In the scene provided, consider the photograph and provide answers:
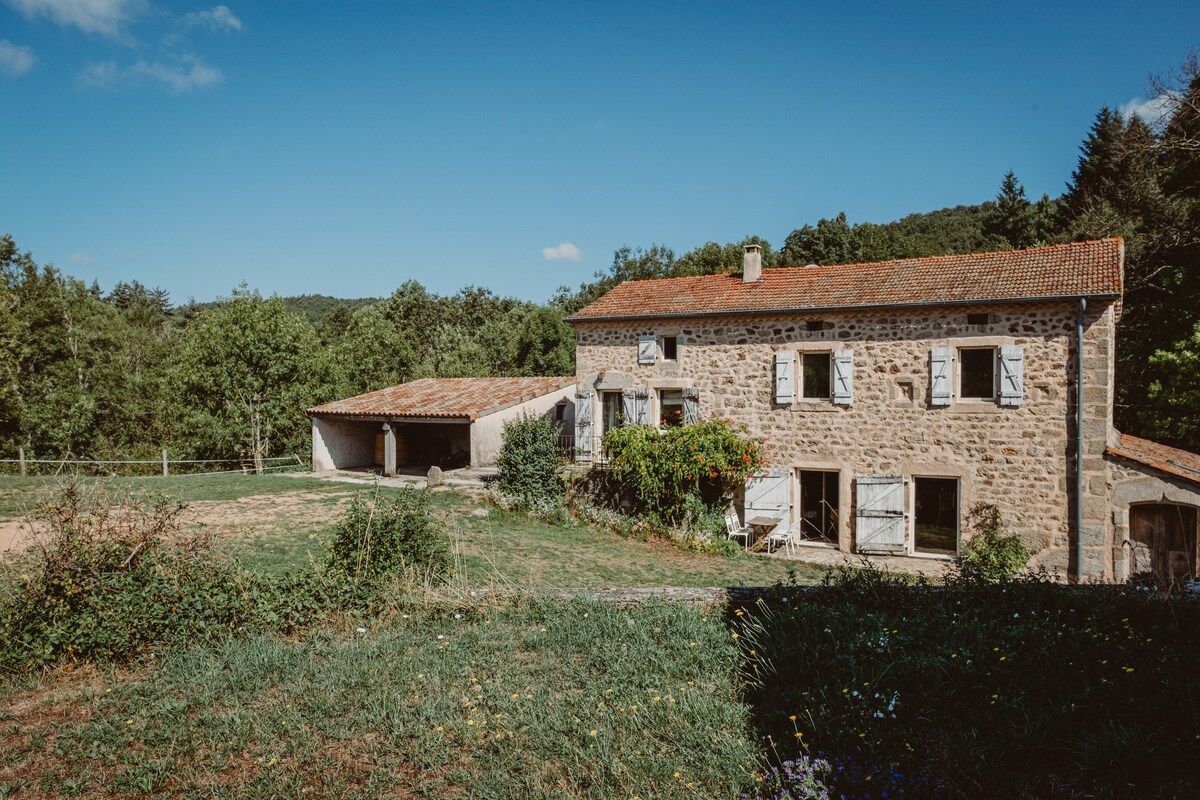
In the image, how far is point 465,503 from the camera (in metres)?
16.0

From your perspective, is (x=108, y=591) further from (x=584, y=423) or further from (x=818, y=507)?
(x=818, y=507)

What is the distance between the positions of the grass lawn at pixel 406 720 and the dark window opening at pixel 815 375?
10276 millimetres

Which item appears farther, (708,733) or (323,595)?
(323,595)

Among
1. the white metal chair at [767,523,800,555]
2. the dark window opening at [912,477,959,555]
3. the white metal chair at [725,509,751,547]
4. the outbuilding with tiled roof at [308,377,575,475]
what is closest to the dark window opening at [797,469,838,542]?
the white metal chair at [767,523,800,555]

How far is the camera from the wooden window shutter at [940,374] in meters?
13.8

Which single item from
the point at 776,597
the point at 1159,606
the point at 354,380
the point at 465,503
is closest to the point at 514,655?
the point at 776,597

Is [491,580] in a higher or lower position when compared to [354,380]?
lower

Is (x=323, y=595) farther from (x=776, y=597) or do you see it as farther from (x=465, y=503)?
(x=465, y=503)

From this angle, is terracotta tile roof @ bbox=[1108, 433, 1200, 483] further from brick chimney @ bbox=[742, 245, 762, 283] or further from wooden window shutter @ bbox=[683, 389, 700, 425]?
brick chimney @ bbox=[742, 245, 762, 283]

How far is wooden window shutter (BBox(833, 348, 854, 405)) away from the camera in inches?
579

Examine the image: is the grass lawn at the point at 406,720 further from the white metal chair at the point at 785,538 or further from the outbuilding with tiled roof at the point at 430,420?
the outbuilding with tiled roof at the point at 430,420

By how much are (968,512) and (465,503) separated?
35.8 feet

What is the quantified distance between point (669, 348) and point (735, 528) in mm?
4651

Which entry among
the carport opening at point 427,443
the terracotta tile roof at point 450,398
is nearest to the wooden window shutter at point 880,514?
the terracotta tile roof at point 450,398
